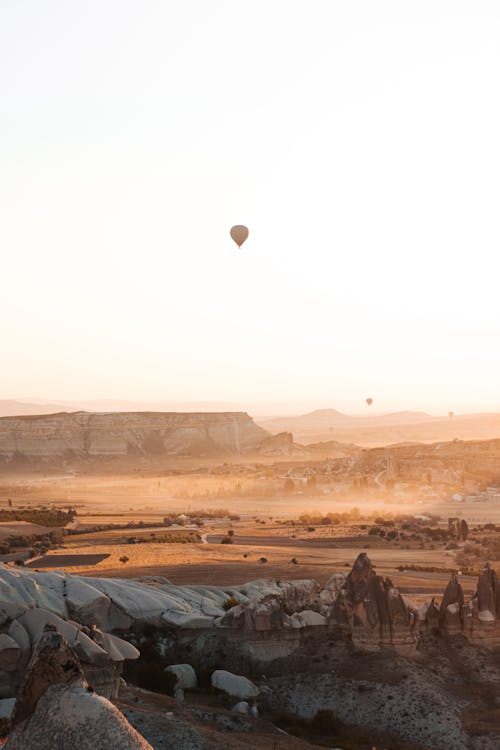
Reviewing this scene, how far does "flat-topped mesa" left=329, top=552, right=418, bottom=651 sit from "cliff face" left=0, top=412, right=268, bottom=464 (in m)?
117

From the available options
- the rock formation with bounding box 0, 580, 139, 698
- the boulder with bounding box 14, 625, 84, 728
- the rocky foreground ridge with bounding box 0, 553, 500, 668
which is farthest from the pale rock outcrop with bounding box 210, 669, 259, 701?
the boulder with bounding box 14, 625, 84, 728

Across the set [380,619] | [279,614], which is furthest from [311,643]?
[380,619]

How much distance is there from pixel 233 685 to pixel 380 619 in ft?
15.8

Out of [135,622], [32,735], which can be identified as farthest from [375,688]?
[32,735]

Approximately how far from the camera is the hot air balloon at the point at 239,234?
66.9 meters

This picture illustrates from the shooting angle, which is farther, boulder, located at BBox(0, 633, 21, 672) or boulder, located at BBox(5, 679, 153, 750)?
boulder, located at BBox(0, 633, 21, 672)

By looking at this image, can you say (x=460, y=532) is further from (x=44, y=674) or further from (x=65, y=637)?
(x=44, y=674)

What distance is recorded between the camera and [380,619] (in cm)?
2447

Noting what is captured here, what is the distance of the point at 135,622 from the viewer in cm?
2598

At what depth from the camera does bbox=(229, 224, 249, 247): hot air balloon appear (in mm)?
66938

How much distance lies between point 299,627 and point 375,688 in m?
3.45

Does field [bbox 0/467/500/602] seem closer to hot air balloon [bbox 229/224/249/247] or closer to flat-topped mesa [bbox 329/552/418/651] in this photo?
flat-topped mesa [bbox 329/552/418/651]

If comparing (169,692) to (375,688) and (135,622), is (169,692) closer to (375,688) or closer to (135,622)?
(135,622)

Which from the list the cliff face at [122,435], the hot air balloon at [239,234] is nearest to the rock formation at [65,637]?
the hot air balloon at [239,234]
